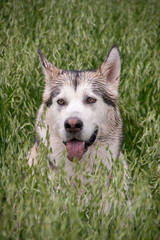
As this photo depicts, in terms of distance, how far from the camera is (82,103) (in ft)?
13.0

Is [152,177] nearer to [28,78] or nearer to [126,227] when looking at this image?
[126,227]

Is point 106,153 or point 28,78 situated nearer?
point 106,153

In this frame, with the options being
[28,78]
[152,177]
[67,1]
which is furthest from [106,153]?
[67,1]

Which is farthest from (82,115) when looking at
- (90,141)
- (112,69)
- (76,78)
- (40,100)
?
(40,100)

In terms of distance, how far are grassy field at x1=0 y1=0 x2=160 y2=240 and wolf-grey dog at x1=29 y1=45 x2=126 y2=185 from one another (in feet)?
0.91

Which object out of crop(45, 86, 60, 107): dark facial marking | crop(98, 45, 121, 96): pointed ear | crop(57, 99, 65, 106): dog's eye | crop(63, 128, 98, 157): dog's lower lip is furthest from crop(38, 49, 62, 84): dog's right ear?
crop(63, 128, 98, 157): dog's lower lip

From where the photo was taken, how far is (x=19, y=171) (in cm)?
318

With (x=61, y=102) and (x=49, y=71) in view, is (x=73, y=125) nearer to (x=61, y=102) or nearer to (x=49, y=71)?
(x=61, y=102)

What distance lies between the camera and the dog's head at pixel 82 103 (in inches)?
149

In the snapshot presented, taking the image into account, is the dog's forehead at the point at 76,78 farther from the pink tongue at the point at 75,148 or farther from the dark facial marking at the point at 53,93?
the pink tongue at the point at 75,148

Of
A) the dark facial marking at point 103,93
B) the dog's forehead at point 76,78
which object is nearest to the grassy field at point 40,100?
the dark facial marking at point 103,93

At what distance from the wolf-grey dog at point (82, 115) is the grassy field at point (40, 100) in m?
0.28

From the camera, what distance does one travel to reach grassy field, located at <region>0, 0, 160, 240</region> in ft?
9.39

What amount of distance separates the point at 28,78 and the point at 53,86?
113 centimetres
